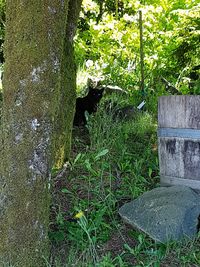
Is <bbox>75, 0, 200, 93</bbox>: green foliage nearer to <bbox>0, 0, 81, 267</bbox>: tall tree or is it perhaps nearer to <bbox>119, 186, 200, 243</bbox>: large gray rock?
<bbox>119, 186, 200, 243</bbox>: large gray rock

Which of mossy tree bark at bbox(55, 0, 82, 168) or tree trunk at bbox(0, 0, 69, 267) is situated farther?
mossy tree bark at bbox(55, 0, 82, 168)

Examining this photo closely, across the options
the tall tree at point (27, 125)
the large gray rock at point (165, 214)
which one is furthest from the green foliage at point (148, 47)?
the tall tree at point (27, 125)

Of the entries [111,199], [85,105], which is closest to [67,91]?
[111,199]

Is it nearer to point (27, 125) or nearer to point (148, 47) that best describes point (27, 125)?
point (27, 125)

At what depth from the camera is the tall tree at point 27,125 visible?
249 cm

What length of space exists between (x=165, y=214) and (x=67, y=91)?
178 centimetres

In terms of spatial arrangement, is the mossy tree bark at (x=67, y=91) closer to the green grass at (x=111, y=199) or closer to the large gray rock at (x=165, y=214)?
the green grass at (x=111, y=199)

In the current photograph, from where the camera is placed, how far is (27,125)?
8.20ft

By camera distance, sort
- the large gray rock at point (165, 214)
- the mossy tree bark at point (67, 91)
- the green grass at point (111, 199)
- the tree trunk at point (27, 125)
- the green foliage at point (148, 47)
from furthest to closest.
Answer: the green foliage at point (148, 47) → the mossy tree bark at point (67, 91) → the large gray rock at point (165, 214) → the green grass at point (111, 199) → the tree trunk at point (27, 125)

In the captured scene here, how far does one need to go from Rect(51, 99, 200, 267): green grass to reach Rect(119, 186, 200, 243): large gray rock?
0.08 meters

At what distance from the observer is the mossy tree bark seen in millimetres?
4141

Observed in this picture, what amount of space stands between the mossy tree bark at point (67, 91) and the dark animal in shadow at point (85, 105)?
1.31 meters

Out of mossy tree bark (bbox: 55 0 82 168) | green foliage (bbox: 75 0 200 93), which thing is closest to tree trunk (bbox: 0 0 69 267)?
mossy tree bark (bbox: 55 0 82 168)

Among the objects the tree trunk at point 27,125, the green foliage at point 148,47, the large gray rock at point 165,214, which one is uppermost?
the green foliage at point 148,47
